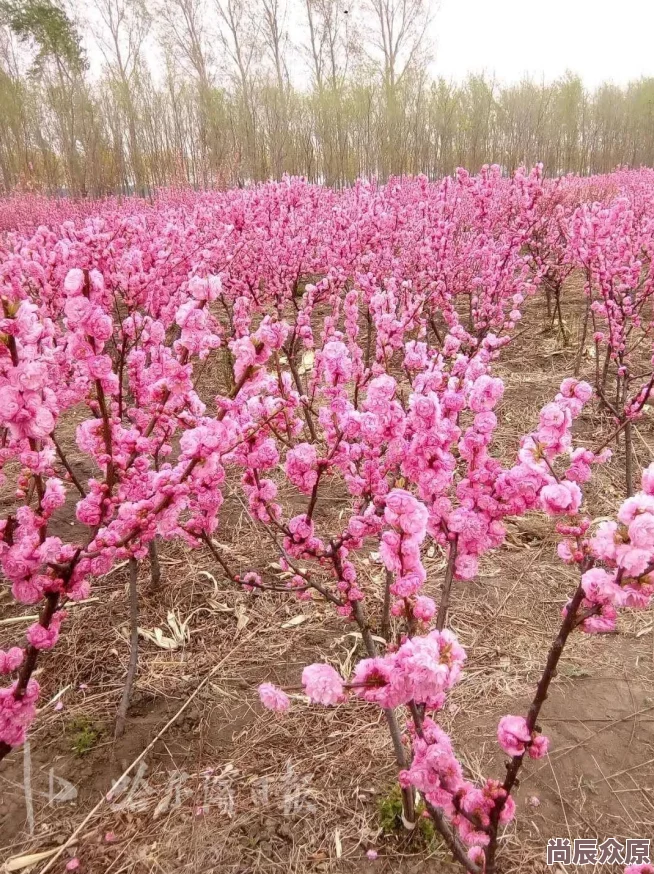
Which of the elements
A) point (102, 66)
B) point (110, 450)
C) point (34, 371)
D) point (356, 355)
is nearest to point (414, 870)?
point (110, 450)

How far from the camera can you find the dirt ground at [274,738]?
1.76 metres

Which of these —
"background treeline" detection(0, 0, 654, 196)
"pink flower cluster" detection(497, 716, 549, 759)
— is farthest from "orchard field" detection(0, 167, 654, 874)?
"background treeline" detection(0, 0, 654, 196)

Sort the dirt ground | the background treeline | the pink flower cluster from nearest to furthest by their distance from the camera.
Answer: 1. the pink flower cluster
2. the dirt ground
3. the background treeline

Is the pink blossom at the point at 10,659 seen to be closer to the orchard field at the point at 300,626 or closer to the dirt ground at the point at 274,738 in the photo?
the orchard field at the point at 300,626

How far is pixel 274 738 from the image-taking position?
7.01 feet

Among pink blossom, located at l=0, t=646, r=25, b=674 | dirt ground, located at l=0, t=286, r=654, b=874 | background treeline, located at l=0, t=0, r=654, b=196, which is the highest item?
background treeline, located at l=0, t=0, r=654, b=196

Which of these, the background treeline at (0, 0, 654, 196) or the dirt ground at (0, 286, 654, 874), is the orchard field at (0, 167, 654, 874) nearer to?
the dirt ground at (0, 286, 654, 874)

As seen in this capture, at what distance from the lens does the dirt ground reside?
176 centimetres

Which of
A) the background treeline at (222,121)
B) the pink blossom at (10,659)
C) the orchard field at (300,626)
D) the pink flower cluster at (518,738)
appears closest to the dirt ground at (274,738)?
the orchard field at (300,626)

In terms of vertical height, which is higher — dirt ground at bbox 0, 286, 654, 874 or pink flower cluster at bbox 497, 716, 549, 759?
pink flower cluster at bbox 497, 716, 549, 759

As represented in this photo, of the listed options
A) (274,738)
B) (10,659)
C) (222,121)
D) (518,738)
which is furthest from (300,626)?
(222,121)

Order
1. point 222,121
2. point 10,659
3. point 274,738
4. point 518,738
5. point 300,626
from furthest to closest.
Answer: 1. point 222,121
2. point 300,626
3. point 274,738
4. point 10,659
5. point 518,738

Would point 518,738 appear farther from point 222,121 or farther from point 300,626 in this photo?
point 222,121

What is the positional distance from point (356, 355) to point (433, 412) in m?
1.83
